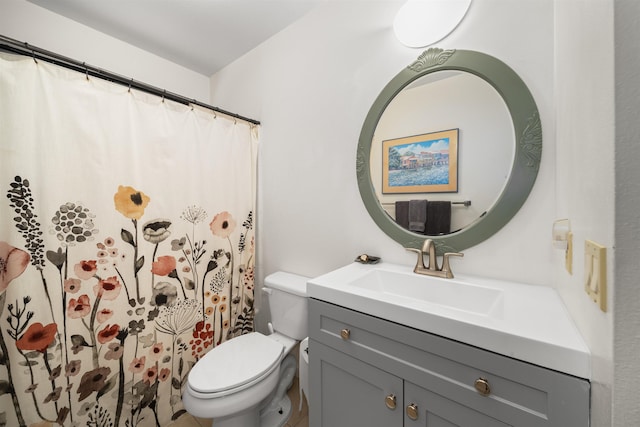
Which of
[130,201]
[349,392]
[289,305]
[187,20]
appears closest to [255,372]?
[289,305]

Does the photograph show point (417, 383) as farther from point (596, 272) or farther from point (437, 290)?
point (596, 272)

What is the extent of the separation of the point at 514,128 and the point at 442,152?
27 centimetres

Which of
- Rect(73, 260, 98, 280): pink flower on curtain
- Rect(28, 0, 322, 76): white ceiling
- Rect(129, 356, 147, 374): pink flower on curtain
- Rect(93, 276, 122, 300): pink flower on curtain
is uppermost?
Rect(28, 0, 322, 76): white ceiling

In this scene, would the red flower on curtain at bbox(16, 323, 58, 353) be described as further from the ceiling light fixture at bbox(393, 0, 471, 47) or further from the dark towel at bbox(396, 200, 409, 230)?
the ceiling light fixture at bbox(393, 0, 471, 47)

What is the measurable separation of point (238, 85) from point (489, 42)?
5.93ft

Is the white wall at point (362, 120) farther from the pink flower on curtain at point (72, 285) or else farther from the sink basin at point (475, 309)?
the pink flower on curtain at point (72, 285)

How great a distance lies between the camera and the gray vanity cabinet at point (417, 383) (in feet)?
1.84

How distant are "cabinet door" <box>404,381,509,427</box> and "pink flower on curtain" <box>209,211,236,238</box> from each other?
1418 millimetres

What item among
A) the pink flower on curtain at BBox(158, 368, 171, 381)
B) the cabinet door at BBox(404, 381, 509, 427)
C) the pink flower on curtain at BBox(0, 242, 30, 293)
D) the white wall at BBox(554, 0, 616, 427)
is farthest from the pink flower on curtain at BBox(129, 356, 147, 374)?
the white wall at BBox(554, 0, 616, 427)

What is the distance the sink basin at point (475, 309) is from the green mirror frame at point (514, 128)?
0.17 m

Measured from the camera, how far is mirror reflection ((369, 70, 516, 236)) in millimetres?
1014

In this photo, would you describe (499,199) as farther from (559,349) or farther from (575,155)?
(559,349)

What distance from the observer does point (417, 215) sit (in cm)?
119

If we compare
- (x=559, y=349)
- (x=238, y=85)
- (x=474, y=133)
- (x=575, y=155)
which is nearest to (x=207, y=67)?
(x=238, y=85)
